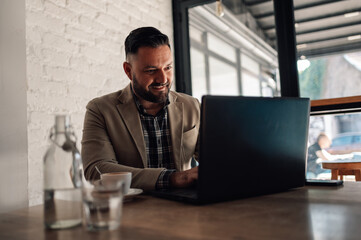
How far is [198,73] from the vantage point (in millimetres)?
3277

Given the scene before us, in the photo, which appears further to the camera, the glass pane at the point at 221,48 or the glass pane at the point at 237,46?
the glass pane at the point at 221,48

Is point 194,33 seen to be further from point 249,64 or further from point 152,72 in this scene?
point 152,72

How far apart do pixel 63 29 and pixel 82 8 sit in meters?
0.25

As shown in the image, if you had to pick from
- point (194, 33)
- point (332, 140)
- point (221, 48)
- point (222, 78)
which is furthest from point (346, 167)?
point (194, 33)

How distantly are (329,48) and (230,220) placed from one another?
244 cm

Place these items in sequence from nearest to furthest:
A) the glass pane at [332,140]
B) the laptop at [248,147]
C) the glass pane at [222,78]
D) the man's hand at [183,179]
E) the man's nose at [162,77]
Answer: the laptop at [248,147] < the man's hand at [183,179] < the man's nose at [162,77] < the glass pane at [332,140] < the glass pane at [222,78]

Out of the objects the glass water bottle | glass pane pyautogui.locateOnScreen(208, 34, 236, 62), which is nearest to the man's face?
the glass water bottle

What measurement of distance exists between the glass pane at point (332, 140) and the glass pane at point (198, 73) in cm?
107

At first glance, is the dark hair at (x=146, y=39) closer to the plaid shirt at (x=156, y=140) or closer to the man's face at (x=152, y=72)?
the man's face at (x=152, y=72)

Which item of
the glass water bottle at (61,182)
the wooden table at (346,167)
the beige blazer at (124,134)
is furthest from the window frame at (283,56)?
the glass water bottle at (61,182)

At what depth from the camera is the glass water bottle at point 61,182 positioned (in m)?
0.62

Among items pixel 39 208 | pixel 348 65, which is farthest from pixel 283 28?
pixel 39 208

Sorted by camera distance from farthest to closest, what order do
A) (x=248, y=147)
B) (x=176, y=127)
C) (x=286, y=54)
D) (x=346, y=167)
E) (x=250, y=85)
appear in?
(x=250, y=85)
(x=286, y=54)
(x=346, y=167)
(x=176, y=127)
(x=248, y=147)

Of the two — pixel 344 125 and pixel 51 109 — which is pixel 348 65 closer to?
pixel 344 125
